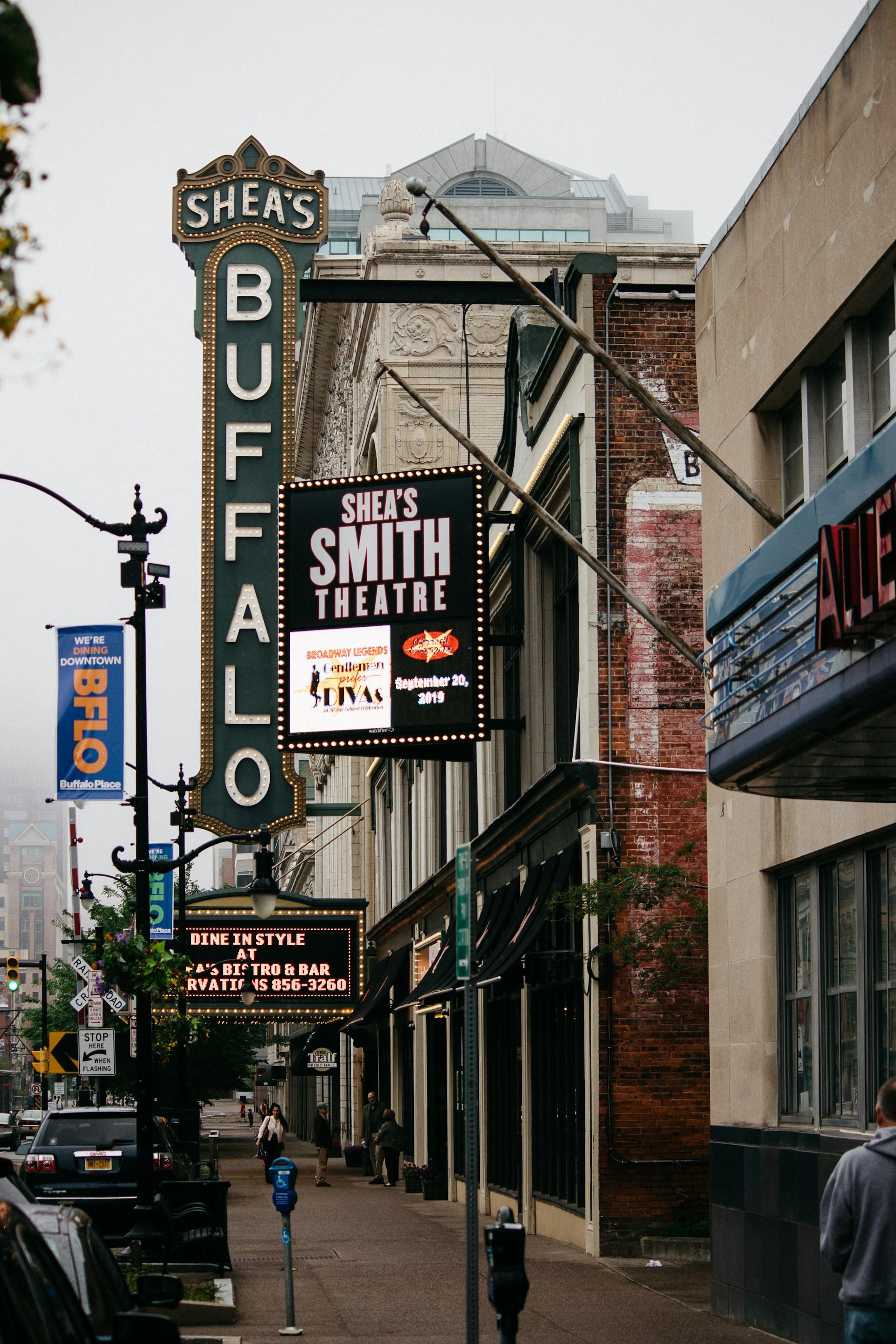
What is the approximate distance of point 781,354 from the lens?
1463 centimetres

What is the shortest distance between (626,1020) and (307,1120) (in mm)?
57852

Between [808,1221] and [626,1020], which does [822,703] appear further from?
[626,1020]

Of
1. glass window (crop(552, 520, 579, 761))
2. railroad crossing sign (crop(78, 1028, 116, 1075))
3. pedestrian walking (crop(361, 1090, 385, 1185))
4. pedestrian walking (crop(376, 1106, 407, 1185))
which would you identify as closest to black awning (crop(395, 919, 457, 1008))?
pedestrian walking (crop(376, 1106, 407, 1185))

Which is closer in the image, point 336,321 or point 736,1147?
point 736,1147

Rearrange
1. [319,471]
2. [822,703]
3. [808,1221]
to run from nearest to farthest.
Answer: [822,703] → [808,1221] → [319,471]

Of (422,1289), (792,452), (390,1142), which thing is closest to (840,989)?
(792,452)

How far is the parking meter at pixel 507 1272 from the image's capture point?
9508mm

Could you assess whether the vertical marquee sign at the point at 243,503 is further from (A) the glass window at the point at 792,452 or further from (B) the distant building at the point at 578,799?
(A) the glass window at the point at 792,452

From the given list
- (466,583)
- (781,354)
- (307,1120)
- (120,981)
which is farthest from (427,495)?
(307,1120)

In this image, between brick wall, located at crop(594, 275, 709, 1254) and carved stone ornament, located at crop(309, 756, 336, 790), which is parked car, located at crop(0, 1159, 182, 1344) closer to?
brick wall, located at crop(594, 275, 709, 1254)

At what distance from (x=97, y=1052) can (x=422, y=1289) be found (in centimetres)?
1333

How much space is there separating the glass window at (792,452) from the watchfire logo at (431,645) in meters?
10.9

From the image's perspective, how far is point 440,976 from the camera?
1216 inches

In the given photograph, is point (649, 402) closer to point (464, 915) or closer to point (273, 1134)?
point (464, 915)
